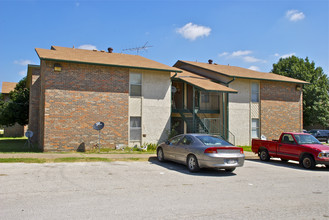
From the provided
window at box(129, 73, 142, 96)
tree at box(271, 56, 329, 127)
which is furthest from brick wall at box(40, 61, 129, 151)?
tree at box(271, 56, 329, 127)

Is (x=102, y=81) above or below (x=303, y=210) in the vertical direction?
above

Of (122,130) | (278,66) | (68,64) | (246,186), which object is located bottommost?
(246,186)

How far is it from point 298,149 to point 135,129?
902 centimetres

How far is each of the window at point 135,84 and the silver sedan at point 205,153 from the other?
6.80 meters

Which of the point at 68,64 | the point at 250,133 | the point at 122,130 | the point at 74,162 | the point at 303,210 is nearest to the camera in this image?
the point at 303,210

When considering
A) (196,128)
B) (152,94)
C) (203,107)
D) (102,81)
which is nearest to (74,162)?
(102,81)

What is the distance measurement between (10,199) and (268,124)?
63.4ft

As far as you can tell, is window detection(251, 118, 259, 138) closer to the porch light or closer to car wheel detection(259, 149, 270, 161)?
car wheel detection(259, 149, 270, 161)

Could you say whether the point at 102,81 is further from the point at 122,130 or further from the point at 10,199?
the point at 10,199

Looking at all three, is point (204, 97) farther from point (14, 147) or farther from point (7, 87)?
point (7, 87)

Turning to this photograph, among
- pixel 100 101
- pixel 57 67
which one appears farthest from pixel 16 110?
pixel 100 101

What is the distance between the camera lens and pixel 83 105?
15.6 m

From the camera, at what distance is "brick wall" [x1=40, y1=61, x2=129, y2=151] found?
14.9 m

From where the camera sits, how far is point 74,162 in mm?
11445
